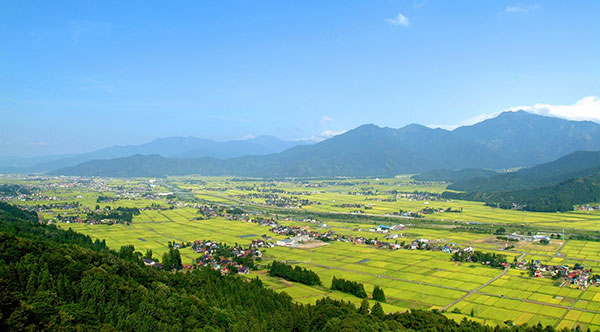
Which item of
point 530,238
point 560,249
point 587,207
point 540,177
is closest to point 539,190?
point 587,207

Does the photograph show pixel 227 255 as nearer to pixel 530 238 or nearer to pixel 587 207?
pixel 530 238

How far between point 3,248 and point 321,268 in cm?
3428

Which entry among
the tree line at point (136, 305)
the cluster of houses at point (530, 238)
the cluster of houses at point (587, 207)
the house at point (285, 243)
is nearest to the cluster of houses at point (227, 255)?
the house at point (285, 243)

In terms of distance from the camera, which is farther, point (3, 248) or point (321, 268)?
point (321, 268)

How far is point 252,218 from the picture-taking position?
96.9 m

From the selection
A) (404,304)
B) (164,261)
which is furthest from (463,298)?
(164,261)

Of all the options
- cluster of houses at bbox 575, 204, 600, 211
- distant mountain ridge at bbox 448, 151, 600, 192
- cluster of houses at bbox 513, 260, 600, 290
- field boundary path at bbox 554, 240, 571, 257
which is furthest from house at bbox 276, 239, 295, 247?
distant mountain ridge at bbox 448, 151, 600, 192

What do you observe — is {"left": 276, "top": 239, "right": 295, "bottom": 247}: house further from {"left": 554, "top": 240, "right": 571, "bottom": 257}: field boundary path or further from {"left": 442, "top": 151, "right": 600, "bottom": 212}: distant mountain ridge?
{"left": 442, "top": 151, "right": 600, "bottom": 212}: distant mountain ridge

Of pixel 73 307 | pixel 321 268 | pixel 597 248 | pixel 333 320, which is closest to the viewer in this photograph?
pixel 73 307

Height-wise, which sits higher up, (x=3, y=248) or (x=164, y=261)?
(x=3, y=248)

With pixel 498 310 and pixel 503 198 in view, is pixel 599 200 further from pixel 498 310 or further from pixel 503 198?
pixel 498 310

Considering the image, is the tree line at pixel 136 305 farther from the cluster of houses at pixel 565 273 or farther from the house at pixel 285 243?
the house at pixel 285 243

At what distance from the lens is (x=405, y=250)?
6431 cm

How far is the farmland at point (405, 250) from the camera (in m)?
39.5
